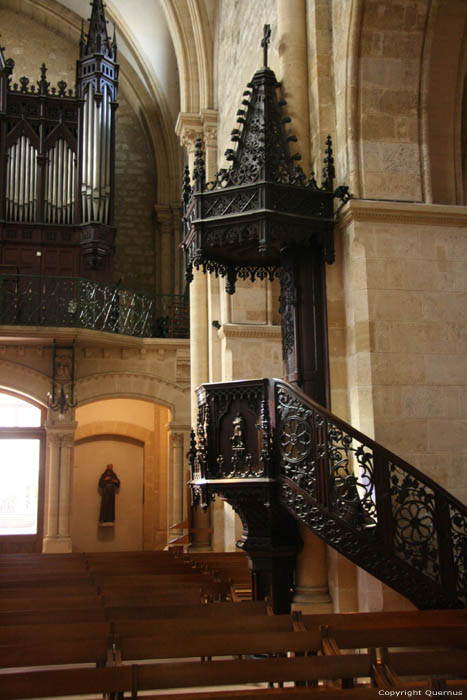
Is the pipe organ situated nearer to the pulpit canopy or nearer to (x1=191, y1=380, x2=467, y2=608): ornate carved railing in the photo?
the pulpit canopy

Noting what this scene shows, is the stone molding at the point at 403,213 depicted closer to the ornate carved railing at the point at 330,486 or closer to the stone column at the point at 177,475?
the ornate carved railing at the point at 330,486

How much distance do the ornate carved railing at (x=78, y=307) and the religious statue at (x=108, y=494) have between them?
384 cm

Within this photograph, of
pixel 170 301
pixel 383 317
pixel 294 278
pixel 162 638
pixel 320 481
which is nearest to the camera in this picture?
pixel 162 638

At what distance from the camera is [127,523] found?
56.2 feet

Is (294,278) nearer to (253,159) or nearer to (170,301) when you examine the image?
(253,159)

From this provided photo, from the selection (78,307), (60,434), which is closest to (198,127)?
(78,307)

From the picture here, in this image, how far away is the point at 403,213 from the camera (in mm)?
6395

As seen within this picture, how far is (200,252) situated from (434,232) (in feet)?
6.44

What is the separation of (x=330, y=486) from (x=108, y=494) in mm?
12174

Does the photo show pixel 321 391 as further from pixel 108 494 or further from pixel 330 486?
pixel 108 494

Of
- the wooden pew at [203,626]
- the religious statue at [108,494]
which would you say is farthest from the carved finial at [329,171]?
the religious statue at [108,494]

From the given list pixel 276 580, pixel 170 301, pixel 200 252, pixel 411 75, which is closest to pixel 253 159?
pixel 200 252

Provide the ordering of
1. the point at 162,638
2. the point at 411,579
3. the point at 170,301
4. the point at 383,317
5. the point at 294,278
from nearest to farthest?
the point at 162,638 < the point at 411,579 < the point at 383,317 < the point at 294,278 < the point at 170,301

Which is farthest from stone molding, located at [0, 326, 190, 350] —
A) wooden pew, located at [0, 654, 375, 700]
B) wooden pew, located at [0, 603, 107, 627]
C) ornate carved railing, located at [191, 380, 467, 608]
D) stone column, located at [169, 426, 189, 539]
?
wooden pew, located at [0, 654, 375, 700]
